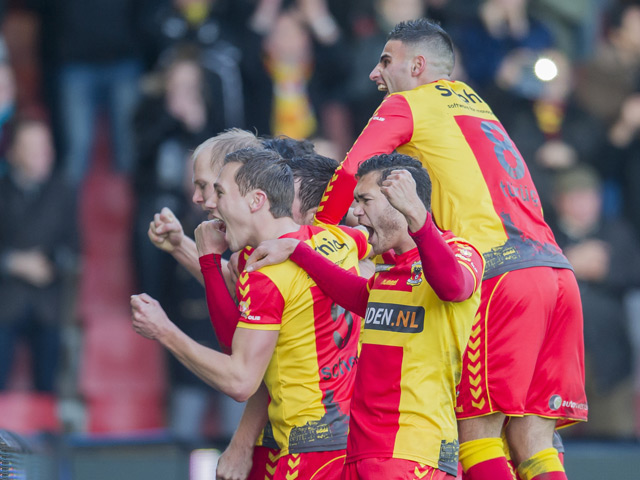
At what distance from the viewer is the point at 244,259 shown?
448 cm

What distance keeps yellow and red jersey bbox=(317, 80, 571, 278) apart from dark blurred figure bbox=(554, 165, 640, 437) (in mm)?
4186

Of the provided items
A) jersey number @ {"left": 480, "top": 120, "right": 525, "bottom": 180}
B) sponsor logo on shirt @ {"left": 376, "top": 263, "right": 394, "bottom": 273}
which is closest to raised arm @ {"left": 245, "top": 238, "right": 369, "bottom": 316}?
sponsor logo on shirt @ {"left": 376, "top": 263, "right": 394, "bottom": 273}

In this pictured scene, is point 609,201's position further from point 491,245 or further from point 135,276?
point 491,245

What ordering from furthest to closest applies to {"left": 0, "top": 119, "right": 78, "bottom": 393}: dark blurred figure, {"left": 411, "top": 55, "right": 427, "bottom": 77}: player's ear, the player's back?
1. {"left": 0, "top": 119, "right": 78, "bottom": 393}: dark blurred figure
2. {"left": 411, "top": 55, "right": 427, "bottom": 77}: player's ear
3. the player's back

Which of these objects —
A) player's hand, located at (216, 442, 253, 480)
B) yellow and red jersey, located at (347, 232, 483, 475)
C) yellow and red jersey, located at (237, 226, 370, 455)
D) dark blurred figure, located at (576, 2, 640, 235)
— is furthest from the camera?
dark blurred figure, located at (576, 2, 640, 235)

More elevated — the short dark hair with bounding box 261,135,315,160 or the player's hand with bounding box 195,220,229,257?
the short dark hair with bounding box 261,135,315,160

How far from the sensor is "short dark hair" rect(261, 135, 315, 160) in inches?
185

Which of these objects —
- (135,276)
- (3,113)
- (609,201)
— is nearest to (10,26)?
(3,113)

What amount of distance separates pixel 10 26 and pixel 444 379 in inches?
309

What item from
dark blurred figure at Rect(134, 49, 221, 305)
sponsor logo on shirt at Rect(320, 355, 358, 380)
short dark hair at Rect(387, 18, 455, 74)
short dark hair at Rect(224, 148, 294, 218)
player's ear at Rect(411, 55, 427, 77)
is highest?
dark blurred figure at Rect(134, 49, 221, 305)

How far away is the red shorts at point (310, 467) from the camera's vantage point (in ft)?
13.1

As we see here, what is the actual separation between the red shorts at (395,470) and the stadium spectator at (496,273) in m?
0.68

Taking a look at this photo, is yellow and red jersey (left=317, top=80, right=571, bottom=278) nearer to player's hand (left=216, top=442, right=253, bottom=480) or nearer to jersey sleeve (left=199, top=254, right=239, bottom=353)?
jersey sleeve (left=199, top=254, right=239, bottom=353)

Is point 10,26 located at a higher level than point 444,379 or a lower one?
higher
